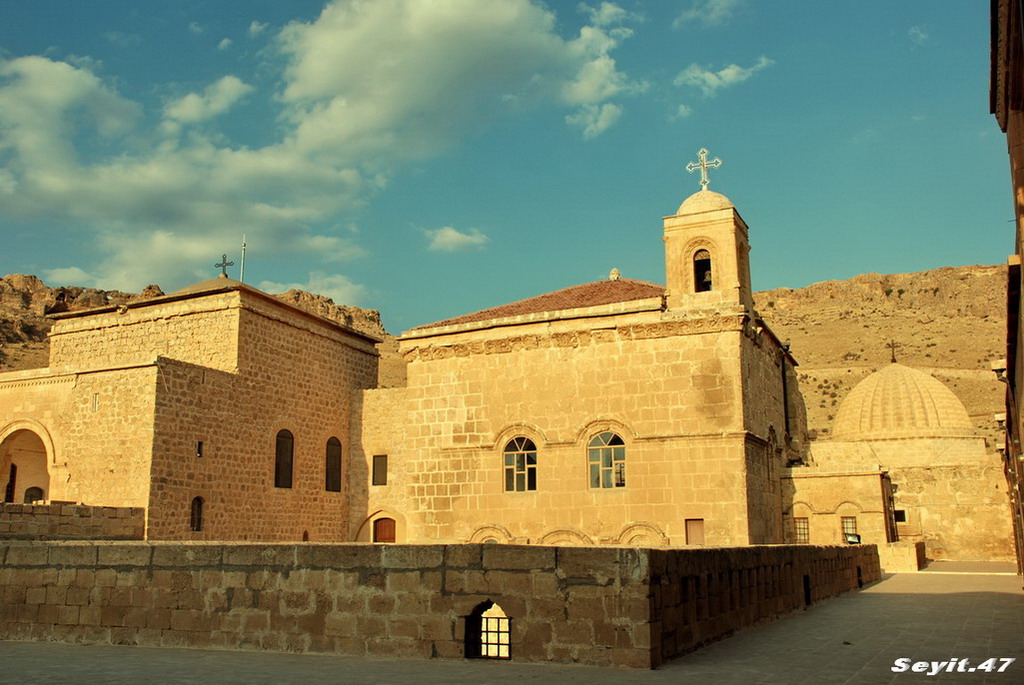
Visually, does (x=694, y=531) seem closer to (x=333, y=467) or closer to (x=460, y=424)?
(x=460, y=424)

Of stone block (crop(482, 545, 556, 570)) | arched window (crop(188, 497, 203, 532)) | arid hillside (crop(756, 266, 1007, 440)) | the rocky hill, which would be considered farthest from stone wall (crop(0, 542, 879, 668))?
arid hillside (crop(756, 266, 1007, 440))

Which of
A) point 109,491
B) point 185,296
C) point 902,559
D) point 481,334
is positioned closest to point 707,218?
point 481,334

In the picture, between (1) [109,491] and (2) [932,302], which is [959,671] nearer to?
(1) [109,491]

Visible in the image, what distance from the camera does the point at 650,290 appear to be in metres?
23.3

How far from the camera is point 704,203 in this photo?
2122 cm

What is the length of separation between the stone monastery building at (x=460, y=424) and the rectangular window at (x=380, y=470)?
34 mm

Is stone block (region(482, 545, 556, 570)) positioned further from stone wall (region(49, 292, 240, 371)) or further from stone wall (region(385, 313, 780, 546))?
stone wall (region(49, 292, 240, 371))

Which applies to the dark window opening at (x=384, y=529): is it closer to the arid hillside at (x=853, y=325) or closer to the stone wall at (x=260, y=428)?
the stone wall at (x=260, y=428)

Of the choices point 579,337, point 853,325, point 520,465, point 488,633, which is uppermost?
point 853,325

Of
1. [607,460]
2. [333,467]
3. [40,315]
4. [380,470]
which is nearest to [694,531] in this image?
[607,460]

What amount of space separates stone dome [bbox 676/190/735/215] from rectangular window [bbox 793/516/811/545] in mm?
8050

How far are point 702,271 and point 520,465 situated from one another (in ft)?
21.5

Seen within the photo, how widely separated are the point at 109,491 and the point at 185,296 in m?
5.65

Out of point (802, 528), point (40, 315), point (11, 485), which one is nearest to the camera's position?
point (11, 485)
